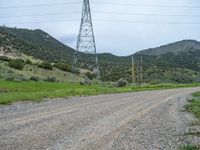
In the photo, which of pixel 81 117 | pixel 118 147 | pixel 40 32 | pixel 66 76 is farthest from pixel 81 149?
pixel 40 32

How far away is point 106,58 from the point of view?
169 metres

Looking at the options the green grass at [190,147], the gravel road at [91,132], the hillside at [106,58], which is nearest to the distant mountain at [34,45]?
the hillside at [106,58]

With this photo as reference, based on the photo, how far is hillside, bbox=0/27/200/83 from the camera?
111312 mm

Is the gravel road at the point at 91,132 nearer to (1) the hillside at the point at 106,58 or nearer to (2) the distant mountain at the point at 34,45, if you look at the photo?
(1) the hillside at the point at 106,58

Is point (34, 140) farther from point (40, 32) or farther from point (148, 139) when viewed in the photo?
point (40, 32)

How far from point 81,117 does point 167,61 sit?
6006 inches

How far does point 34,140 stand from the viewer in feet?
40.7

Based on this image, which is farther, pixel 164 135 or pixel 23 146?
pixel 164 135

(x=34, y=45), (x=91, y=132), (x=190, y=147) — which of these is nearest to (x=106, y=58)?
(x=34, y=45)

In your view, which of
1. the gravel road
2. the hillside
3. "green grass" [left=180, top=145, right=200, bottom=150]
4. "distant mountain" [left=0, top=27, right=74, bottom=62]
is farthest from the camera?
"distant mountain" [left=0, top=27, right=74, bottom=62]

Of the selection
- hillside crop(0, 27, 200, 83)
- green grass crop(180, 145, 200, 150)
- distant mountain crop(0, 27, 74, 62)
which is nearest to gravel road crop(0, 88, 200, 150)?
green grass crop(180, 145, 200, 150)

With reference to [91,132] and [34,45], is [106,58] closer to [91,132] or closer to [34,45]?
[34,45]

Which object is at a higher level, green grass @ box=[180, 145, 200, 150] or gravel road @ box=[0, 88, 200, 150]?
gravel road @ box=[0, 88, 200, 150]

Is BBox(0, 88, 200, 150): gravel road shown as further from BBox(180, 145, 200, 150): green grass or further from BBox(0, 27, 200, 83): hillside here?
BBox(0, 27, 200, 83): hillside
